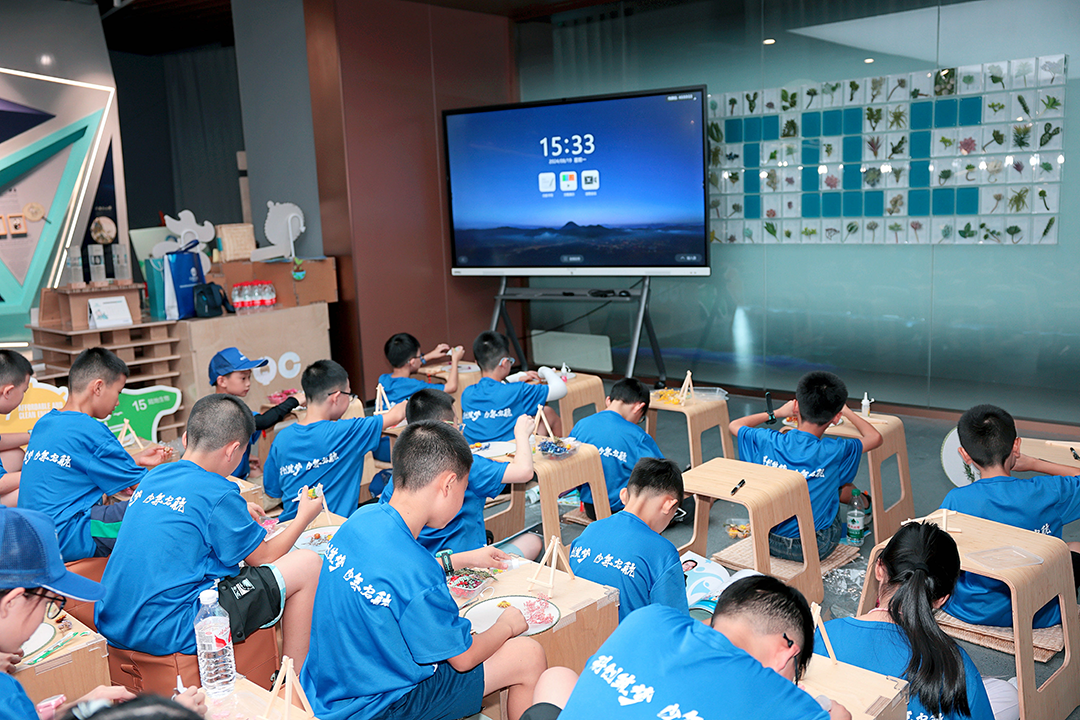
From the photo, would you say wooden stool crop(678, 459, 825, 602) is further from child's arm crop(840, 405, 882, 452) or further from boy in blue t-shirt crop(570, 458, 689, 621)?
boy in blue t-shirt crop(570, 458, 689, 621)

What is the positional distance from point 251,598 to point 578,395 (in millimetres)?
3232

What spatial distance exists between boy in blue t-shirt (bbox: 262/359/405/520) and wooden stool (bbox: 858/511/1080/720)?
2.19 meters

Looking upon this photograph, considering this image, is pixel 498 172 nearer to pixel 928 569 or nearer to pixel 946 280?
pixel 946 280

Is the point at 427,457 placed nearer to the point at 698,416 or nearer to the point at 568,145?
the point at 698,416

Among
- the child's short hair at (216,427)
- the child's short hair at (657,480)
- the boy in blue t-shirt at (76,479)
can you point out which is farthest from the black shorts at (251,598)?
the child's short hair at (657,480)

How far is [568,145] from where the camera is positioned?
23.3 feet

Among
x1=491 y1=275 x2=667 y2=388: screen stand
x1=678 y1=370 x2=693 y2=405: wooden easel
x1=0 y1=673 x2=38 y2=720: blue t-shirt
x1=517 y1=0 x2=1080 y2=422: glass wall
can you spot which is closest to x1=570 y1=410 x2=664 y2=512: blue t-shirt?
x1=678 y1=370 x2=693 y2=405: wooden easel

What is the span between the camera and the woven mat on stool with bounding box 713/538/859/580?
3650 mm

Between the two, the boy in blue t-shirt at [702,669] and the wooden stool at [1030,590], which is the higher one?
the boy in blue t-shirt at [702,669]

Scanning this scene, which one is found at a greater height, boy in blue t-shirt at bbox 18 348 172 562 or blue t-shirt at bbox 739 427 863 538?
boy in blue t-shirt at bbox 18 348 172 562

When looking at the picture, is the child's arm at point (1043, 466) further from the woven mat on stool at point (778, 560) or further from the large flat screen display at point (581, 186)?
the large flat screen display at point (581, 186)

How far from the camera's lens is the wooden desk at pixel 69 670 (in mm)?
2162

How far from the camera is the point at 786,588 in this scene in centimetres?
177

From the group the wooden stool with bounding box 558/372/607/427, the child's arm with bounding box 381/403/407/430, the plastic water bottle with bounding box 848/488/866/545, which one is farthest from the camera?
the wooden stool with bounding box 558/372/607/427
